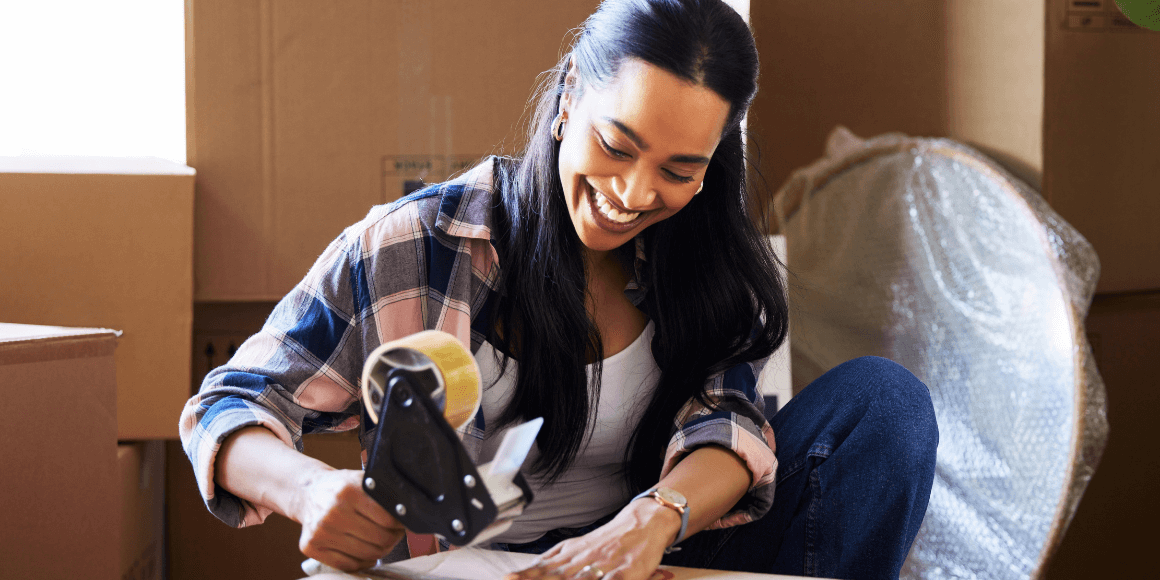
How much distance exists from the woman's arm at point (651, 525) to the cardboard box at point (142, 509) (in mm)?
834

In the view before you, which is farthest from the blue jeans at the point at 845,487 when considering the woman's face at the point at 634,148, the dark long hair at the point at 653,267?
the woman's face at the point at 634,148

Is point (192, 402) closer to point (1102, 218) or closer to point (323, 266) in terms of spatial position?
point (323, 266)

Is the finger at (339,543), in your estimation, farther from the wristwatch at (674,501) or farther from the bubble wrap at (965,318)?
the bubble wrap at (965,318)

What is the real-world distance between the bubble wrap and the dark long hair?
187 mm

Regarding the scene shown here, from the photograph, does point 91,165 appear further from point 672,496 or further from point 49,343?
point 672,496

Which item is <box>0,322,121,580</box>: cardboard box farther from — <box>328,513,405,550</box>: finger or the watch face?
the watch face

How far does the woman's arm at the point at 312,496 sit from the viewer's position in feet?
2.19

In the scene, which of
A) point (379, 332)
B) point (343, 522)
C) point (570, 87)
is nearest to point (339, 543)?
point (343, 522)

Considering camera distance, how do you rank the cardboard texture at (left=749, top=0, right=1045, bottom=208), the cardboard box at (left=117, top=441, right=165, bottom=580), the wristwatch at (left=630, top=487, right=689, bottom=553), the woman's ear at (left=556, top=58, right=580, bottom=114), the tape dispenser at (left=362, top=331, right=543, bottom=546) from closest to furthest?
the tape dispenser at (left=362, top=331, right=543, bottom=546) → the wristwatch at (left=630, top=487, right=689, bottom=553) → the woman's ear at (left=556, top=58, right=580, bottom=114) → the cardboard box at (left=117, top=441, right=165, bottom=580) → the cardboard texture at (left=749, top=0, right=1045, bottom=208)

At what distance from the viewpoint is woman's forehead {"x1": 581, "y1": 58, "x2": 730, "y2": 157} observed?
83 cm

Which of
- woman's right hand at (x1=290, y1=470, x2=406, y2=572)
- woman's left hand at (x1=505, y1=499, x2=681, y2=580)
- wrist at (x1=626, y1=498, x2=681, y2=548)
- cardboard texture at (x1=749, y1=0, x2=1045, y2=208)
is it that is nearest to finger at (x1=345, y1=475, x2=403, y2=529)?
woman's right hand at (x1=290, y1=470, x2=406, y2=572)

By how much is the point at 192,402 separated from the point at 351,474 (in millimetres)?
241

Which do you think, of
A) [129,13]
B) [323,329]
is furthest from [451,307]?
[129,13]

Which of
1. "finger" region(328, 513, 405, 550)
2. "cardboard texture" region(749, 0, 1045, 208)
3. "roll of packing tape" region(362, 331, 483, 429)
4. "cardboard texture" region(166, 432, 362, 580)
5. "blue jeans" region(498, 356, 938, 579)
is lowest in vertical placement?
"cardboard texture" region(166, 432, 362, 580)
